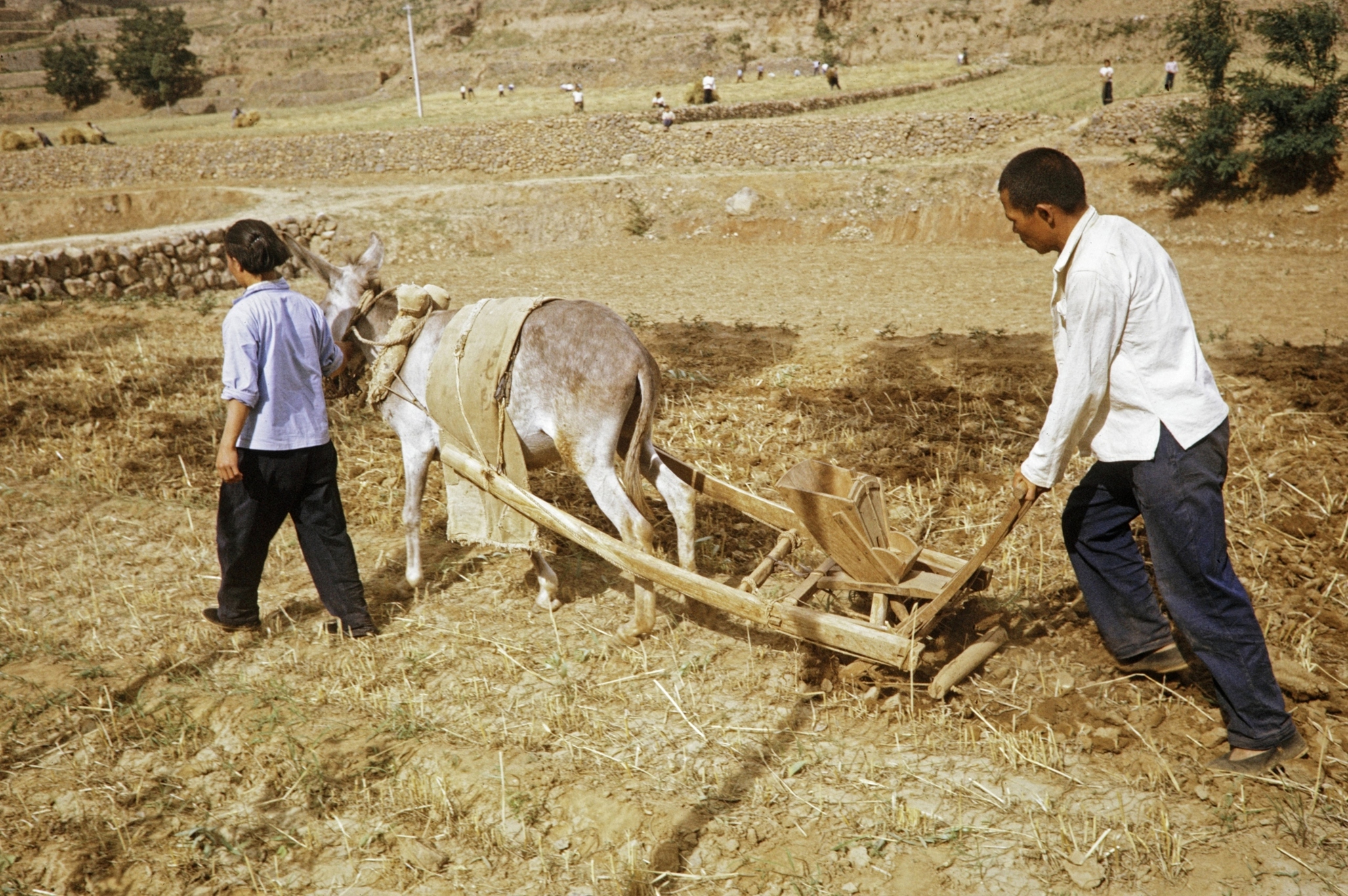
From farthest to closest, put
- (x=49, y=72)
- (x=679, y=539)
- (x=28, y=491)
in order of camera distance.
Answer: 1. (x=49, y=72)
2. (x=28, y=491)
3. (x=679, y=539)

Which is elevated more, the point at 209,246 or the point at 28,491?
the point at 209,246

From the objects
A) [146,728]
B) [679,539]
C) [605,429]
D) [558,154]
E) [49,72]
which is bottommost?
[146,728]

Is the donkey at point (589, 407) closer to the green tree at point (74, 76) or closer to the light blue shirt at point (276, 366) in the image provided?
the light blue shirt at point (276, 366)

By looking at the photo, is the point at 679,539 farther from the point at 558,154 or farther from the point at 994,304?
the point at 558,154

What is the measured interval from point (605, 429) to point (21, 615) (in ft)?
11.8

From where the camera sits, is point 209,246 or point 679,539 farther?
point 209,246

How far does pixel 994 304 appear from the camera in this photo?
12.0 metres

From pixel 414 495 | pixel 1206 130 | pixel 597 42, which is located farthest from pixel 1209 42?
pixel 597 42

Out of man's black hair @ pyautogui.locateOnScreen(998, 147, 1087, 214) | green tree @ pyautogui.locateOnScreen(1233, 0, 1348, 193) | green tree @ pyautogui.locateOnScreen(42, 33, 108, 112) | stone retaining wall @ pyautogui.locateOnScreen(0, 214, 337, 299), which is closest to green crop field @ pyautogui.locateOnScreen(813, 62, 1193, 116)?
green tree @ pyautogui.locateOnScreen(1233, 0, 1348, 193)

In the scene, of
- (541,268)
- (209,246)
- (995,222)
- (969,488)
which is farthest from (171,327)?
(995,222)

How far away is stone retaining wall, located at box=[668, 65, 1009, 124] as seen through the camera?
3002 cm

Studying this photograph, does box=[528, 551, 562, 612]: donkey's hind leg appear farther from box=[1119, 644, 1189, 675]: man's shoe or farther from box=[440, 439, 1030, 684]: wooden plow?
box=[1119, 644, 1189, 675]: man's shoe

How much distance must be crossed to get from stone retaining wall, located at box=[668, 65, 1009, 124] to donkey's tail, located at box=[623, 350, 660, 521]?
26.4 meters

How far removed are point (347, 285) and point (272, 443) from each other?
1.19 meters
